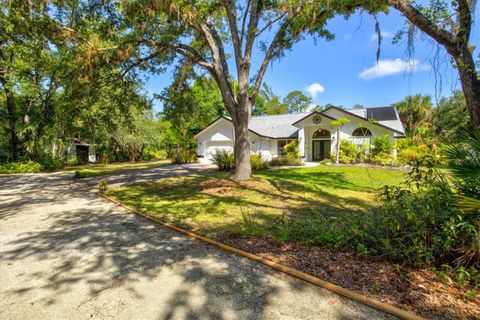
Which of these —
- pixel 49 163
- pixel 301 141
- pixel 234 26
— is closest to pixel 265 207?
pixel 234 26

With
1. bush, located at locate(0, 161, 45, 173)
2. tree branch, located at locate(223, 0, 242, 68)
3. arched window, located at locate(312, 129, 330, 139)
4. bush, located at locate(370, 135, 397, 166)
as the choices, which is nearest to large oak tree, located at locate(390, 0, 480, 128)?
tree branch, located at locate(223, 0, 242, 68)

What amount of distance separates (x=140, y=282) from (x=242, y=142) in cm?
724

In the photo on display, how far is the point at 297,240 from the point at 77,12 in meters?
10.4

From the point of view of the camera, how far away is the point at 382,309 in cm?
234

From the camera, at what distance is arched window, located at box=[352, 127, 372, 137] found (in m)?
19.4

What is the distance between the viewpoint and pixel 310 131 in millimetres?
22859

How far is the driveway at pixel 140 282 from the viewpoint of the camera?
94.7 inches

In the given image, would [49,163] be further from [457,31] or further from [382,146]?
[382,146]

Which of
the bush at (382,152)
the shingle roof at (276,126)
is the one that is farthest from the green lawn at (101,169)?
the bush at (382,152)

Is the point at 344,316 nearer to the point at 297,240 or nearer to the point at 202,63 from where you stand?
the point at 297,240

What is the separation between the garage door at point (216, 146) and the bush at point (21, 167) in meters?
13.5

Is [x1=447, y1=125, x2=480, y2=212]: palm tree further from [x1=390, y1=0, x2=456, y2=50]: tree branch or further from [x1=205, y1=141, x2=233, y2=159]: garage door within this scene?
[x1=205, y1=141, x2=233, y2=159]: garage door

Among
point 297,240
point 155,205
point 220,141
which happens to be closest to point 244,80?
point 155,205

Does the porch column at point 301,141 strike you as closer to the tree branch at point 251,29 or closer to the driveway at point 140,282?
the tree branch at point 251,29
